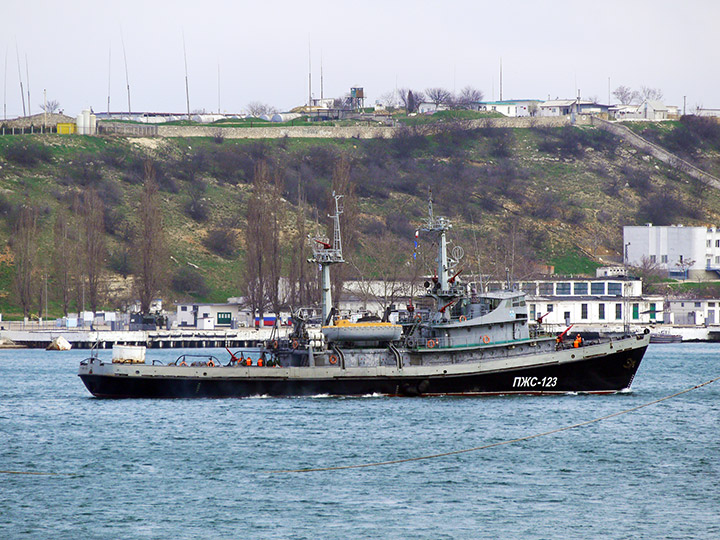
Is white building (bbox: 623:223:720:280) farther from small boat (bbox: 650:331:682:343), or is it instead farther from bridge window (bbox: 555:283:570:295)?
small boat (bbox: 650:331:682:343)

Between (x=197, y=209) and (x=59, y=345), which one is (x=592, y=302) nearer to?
(x=59, y=345)

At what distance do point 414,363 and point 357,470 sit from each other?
14.2 m

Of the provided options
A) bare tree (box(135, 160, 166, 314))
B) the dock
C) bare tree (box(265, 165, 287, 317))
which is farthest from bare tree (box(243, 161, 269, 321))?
bare tree (box(135, 160, 166, 314))

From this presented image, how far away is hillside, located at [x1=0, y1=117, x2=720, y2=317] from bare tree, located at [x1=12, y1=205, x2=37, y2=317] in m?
2.73

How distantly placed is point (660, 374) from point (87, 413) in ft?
114

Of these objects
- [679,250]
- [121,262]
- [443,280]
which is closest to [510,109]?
[679,250]

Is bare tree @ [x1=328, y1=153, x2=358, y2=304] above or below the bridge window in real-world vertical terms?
above

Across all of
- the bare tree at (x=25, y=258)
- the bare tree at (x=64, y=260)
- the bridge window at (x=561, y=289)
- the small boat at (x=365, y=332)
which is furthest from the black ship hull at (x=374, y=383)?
the bridge window at (x=561, y=289)

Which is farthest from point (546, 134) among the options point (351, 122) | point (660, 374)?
point (660, 374)

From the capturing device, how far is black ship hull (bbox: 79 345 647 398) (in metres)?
47.6

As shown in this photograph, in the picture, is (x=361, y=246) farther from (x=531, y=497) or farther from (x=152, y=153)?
(x=531, y=497)

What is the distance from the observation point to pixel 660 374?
217ft

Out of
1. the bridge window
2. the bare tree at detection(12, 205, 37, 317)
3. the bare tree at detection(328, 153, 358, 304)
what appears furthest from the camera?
the bridge window

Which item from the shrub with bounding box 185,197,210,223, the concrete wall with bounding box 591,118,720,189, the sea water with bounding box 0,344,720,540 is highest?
the concrete wall with bounding box 591,118,720,189
